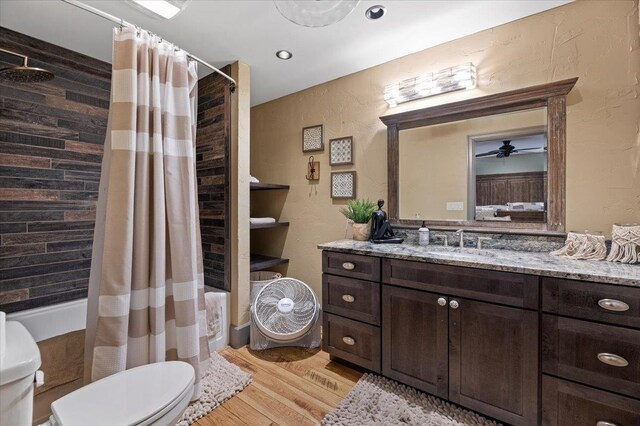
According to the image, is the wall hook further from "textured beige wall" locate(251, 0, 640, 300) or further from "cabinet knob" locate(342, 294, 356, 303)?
"cabinet knob" locate(342, 294, 356, 303)

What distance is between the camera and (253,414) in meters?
1.59

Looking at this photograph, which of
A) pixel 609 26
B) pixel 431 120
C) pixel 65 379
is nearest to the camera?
pixel 65 379

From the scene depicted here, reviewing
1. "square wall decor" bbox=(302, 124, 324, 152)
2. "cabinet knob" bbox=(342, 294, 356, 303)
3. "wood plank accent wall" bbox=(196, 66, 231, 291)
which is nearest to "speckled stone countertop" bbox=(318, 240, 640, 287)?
"cabinet knob" bbox=(342, 294, 356, 303)

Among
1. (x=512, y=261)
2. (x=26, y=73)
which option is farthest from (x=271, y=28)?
(x=512, y=261)

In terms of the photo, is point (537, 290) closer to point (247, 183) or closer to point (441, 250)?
point (441, 250)

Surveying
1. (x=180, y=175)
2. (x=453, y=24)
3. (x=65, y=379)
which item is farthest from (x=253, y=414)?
(x=453, y=24)

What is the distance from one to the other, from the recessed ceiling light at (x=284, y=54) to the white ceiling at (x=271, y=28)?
4cm

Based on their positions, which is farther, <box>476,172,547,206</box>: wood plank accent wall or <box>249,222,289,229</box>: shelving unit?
<box>249,222,289,229</box>: shelving unit

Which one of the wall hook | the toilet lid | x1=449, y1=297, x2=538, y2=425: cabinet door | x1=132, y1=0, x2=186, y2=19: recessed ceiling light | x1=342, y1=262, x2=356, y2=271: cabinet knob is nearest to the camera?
the toilet lid

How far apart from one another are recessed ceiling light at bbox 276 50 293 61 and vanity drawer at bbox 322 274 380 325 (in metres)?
1.72

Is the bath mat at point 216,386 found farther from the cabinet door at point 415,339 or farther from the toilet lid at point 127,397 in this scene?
the cabinet door at point 415,339

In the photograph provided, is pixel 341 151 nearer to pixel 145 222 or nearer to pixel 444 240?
pixel 444 240

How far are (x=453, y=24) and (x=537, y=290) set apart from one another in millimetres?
1690

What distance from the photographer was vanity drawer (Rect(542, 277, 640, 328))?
114 cm
